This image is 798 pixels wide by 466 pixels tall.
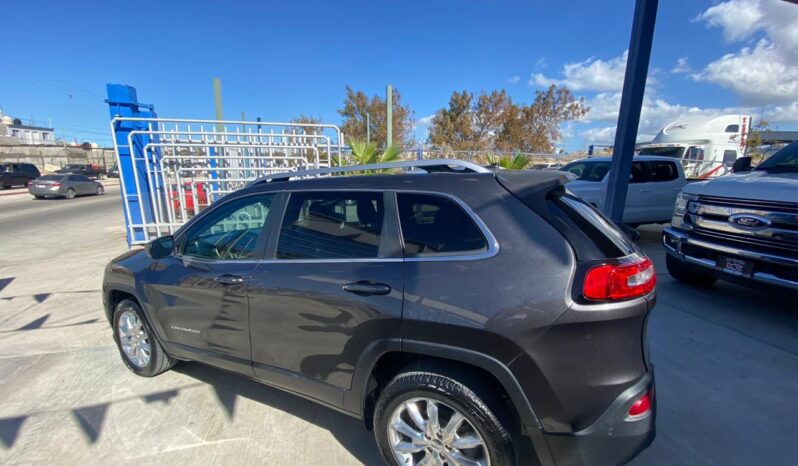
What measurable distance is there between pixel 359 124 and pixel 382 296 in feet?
99.4

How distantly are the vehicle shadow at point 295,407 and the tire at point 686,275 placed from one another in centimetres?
475

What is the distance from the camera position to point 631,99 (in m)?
5.25

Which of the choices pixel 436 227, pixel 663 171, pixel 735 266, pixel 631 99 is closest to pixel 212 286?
pixel 436 227

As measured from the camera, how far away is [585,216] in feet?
6.38

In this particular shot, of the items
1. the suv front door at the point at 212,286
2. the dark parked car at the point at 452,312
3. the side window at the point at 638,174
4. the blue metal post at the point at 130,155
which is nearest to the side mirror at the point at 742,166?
the side window at the point at 638,174

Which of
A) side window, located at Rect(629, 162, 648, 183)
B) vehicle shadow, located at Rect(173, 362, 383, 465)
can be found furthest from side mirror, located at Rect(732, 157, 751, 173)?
A: vehicle shadow, located at Rect(173, 362, 383, 465)

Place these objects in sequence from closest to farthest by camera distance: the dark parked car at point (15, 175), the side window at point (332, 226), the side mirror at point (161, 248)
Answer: the side window at point (332, 226), the side mirror at point (161, 248), the dark parked car at point (15, 175)

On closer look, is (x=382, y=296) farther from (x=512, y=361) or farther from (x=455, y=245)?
(x=512, y=361)

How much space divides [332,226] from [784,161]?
19.1 ft

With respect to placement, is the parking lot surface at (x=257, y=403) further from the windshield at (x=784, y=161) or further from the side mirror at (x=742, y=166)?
the side mirror at (x=742, y=166)

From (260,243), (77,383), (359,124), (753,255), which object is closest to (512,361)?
(260,243)

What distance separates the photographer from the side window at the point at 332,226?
2109mm

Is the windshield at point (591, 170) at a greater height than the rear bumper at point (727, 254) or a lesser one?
greater

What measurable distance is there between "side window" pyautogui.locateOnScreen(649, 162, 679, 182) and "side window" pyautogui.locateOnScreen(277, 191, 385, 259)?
27.7 ft
